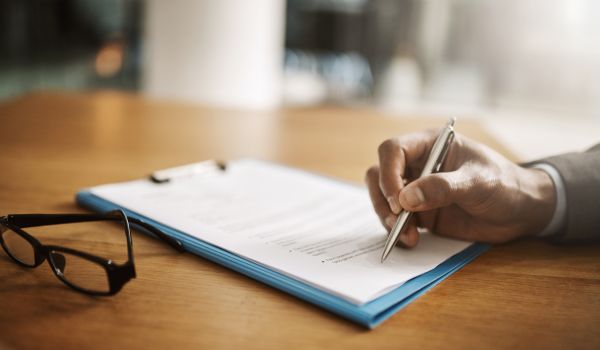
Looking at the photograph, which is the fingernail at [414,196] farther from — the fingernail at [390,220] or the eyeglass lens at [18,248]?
the eyeglass lens at [18,248]

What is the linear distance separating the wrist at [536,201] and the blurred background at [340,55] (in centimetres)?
198

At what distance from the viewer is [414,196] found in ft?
1.73

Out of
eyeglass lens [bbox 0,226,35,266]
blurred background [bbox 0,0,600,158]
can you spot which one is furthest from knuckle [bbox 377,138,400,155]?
blurred background [bbox 0,0,600,158]

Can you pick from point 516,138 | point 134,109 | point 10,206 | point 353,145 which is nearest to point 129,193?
point 10,206

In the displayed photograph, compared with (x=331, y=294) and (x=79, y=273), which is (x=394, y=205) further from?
(x=79, y=273)

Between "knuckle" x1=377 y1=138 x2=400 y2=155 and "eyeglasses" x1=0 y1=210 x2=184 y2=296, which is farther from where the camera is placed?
"knuckle" x1=377 y1=138 x2=400 y2=155

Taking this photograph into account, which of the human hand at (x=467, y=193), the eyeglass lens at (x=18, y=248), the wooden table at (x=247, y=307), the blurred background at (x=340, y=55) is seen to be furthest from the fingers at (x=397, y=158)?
the blurred background at (x=340, y=55)

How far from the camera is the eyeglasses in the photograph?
16.8 inches

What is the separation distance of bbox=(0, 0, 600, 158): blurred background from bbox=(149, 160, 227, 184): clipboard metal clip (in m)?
1.67

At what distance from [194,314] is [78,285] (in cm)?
11

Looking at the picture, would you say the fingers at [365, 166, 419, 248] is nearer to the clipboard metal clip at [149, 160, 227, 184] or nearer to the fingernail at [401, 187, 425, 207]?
the fingernail at [401, 187, 425, 207]

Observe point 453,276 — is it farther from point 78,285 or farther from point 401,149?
point 78,285

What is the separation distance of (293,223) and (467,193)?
20 centimetres

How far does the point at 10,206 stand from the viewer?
25.5 inches
